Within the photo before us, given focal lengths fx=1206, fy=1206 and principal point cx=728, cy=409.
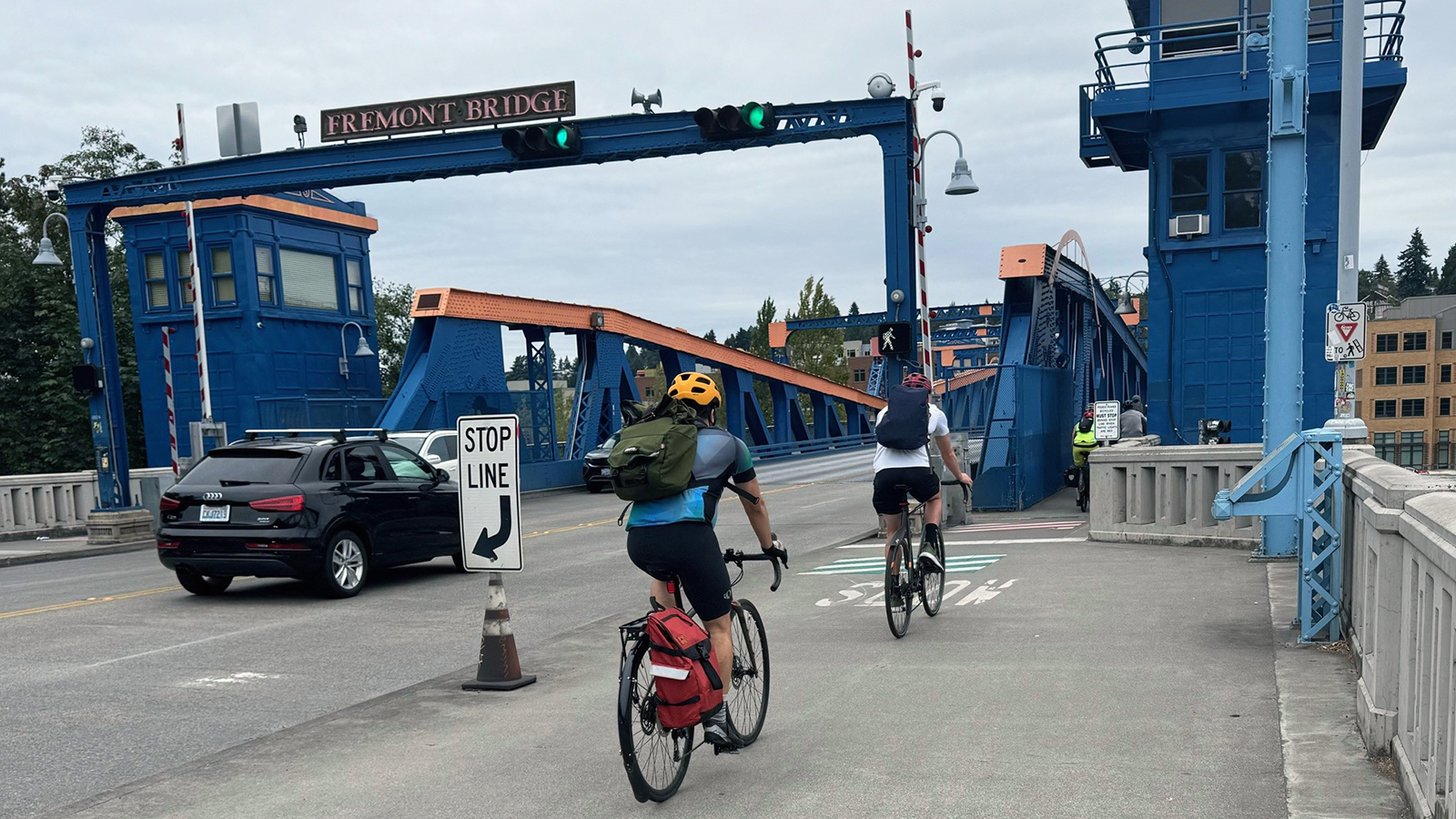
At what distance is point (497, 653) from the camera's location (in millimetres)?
7402

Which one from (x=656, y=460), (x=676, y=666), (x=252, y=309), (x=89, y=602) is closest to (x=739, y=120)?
(x=89, y=602)

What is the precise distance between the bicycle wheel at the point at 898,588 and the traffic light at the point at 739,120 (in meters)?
10.1

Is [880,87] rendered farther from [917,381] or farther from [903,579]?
[903,579]

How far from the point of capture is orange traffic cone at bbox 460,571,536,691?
24.2 feet

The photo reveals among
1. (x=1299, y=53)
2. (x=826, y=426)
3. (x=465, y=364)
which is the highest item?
(x=1299, y=53)

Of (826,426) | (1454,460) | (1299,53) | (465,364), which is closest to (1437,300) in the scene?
(1454,460)

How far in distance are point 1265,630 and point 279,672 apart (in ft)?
21.9

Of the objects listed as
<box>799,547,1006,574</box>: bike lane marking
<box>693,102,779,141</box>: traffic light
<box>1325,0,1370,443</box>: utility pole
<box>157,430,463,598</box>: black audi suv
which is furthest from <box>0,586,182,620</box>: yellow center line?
<box>1325,0,1370,443</box>: utility pole

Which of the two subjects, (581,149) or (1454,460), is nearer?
(581,149)

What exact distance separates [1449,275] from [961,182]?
149 m

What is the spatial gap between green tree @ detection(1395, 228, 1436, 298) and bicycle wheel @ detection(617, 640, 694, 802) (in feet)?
564

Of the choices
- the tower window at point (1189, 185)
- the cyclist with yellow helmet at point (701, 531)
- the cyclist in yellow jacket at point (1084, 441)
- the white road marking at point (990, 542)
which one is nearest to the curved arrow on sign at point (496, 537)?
the cyclist with yellow helmet at point (701, 531)

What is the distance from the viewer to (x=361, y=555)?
11969 millimetres

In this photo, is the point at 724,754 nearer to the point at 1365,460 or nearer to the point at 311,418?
the point at 1365,460
